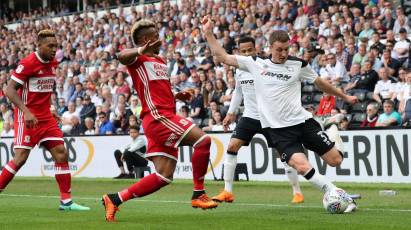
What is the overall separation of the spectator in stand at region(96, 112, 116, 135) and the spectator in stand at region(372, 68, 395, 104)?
796 cm

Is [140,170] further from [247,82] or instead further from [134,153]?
[247,82]

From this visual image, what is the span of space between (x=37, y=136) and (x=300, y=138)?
13.3 feet

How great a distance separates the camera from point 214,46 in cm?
1125

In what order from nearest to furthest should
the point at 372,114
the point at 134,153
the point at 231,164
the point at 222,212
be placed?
the point at 222,212, the point at 231,164, the point at 372,114, the point at 134,153

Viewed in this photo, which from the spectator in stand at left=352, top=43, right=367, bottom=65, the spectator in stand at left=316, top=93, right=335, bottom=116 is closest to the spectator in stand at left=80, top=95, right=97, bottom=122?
the spectator in stand at left=352, top=43, right=367, bottom=65

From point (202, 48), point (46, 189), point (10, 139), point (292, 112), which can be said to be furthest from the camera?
point (202, 48)

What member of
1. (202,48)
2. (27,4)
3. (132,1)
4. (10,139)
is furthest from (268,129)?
(27,4)

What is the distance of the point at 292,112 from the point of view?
11.7m

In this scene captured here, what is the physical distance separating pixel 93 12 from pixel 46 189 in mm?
23079

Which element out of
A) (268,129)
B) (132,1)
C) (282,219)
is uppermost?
(132,1)

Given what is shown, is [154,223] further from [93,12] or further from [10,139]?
[93,12]

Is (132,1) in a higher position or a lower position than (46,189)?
higher

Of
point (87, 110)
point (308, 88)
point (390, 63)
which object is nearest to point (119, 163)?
point (308, 88)

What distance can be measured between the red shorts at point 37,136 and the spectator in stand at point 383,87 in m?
9.63
